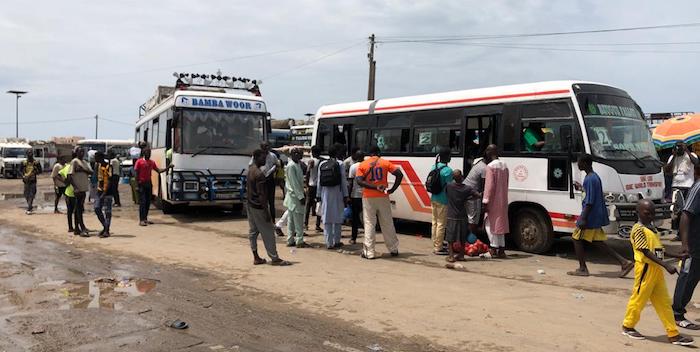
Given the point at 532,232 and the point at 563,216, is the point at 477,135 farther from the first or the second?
the point at 563,216

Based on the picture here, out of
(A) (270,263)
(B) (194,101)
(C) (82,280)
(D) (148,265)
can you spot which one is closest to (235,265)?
(A) (270,263)

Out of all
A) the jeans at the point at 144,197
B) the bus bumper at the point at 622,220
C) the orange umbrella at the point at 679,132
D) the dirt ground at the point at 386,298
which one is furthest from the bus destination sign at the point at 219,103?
the orange umbrella at the point at 679,132

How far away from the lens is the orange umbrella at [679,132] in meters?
14.5

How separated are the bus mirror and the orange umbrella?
7.57m

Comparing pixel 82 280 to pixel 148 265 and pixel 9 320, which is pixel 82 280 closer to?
pixel 148 265

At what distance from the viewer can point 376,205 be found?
9.05m

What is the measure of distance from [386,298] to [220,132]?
900 cm

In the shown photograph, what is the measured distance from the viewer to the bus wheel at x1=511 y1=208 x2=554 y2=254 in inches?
369

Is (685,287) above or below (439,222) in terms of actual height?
below

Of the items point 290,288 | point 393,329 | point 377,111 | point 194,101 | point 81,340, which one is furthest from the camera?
point 194,101

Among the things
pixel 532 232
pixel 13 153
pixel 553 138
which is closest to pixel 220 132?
pixel 532 232

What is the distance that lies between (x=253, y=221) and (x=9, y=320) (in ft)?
11.6

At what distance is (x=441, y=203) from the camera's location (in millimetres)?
9414

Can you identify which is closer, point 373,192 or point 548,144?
point 373,192
